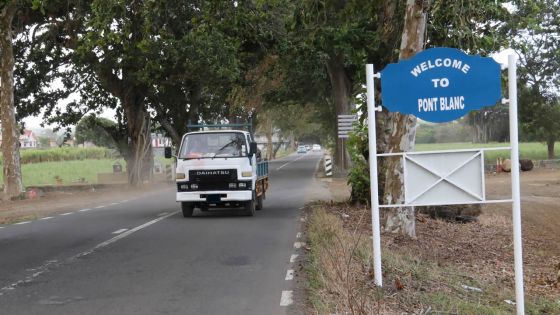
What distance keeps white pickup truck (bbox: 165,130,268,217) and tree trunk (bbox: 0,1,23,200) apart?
1224 cm

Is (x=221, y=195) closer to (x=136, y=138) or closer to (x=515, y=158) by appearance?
(x=515, y=158)

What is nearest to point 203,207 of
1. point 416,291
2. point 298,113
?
point 416,291

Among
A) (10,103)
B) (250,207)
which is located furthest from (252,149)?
(10,103)

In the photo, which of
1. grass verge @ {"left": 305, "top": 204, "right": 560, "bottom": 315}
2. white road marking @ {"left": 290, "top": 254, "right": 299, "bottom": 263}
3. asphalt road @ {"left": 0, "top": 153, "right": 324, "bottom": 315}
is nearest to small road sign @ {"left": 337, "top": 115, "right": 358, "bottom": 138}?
asphalt road @ {"left": 0, "top": 153, "right": 324, "bottom": 315}

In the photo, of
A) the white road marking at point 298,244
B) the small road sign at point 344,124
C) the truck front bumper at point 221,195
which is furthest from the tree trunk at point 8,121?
the white road marking at point 298,244

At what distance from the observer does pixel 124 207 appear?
19.3 m

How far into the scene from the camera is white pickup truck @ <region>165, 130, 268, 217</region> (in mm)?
14789

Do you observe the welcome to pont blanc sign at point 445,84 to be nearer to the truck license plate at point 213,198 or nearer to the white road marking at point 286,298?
the white road marking at point 286,298

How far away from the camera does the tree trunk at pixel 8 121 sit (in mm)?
23703

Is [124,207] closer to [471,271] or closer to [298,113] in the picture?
[471,271]

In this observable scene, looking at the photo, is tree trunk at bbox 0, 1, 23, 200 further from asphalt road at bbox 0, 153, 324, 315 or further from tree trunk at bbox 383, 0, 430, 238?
tree trunk at bbox 383, 0, 430, 238

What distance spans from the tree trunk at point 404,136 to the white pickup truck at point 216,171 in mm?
4965

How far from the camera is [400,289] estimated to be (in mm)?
6629

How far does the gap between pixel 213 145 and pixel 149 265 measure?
22.3ft
